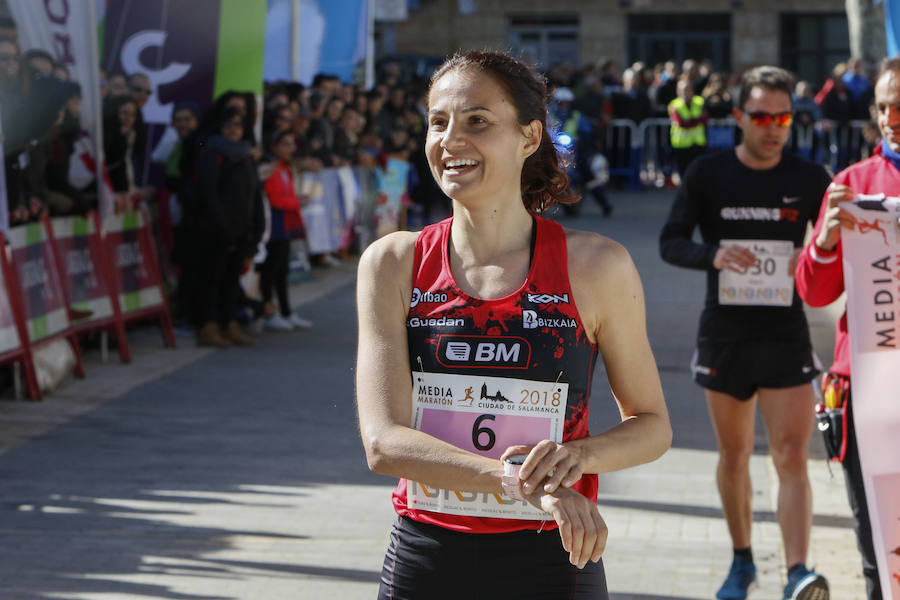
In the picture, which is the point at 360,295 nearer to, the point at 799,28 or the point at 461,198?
the point at 461,198

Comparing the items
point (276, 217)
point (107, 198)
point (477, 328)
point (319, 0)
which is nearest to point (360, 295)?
point (477, 328)

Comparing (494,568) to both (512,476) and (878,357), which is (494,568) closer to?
(512,476)

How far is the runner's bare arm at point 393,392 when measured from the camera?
265cm

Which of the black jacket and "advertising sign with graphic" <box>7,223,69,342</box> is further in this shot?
the black jacket

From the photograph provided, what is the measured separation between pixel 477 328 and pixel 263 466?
487cm

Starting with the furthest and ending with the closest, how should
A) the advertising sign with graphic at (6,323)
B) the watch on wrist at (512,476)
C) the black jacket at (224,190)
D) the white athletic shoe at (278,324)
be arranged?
the white athletic shoe at (278,324) → the black jacket at (224,190) → the advertising sign with graphic at (6,323) → the watch on wrist at (512,476)

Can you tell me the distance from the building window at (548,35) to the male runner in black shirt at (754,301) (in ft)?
116

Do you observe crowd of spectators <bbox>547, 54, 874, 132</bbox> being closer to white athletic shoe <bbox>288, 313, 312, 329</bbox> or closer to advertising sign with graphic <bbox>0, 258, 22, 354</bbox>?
white athletic shoe <bbox>288, 313, 312, 329</bbox>

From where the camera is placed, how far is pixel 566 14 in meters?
40.3

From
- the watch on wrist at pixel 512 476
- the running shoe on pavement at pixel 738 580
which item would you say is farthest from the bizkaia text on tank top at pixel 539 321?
the running shoe on pavement at pixel 738 580

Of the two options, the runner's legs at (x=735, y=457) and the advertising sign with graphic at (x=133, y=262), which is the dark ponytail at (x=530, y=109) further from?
the advertising sign with graphic at (x=133, y=262)

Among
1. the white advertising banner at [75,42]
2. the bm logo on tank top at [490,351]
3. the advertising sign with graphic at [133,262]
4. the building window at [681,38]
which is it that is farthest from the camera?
the building window at [681,38]

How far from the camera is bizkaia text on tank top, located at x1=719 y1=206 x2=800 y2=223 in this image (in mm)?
5477

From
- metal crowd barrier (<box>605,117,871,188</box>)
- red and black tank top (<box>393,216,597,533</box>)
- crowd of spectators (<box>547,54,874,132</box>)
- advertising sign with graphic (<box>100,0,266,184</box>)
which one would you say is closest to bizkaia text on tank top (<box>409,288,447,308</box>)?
red and black tank top (<box>393,216,597,533</box>)
